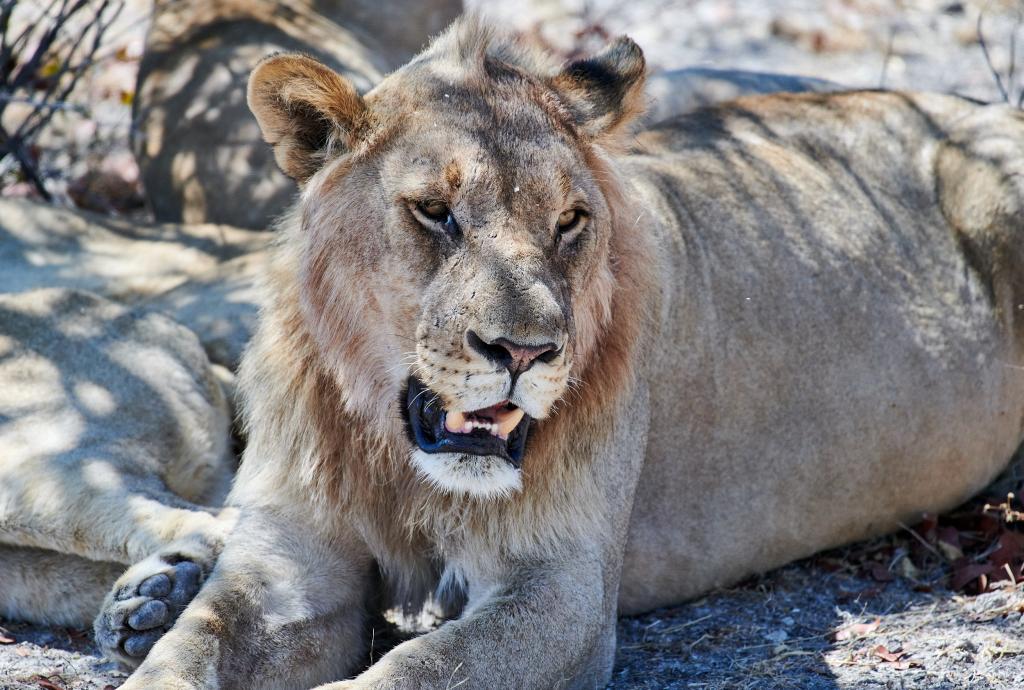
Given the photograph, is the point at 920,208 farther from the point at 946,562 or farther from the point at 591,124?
the point at 591,124

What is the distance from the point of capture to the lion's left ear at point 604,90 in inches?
155

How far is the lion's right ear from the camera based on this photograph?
3666 millimetres

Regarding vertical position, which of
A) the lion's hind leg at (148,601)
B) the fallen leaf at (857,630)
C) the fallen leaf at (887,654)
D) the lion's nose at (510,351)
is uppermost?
the lion's nose at (510,351)

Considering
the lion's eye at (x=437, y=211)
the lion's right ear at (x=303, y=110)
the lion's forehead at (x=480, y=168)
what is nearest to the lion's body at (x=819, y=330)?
the lion's forehead at (x=480, y=168)

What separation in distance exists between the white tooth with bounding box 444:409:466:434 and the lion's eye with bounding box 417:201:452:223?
469 mm

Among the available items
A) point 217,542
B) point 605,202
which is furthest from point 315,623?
point 605,202

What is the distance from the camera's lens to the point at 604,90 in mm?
3990

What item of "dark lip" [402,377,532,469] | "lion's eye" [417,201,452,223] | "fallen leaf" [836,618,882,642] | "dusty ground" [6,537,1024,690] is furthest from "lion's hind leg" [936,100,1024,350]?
"lion's eye" [417,201,452,223]

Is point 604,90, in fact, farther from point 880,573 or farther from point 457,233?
point 880,573

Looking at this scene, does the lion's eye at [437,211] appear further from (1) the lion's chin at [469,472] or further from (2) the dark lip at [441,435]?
(1) the lion's chin at [469,472]

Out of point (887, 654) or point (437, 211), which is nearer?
point (437, 211)

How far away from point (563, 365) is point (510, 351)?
0.20 meters

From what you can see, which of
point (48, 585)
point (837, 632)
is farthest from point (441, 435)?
point (48, 585)

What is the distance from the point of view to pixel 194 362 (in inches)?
201
